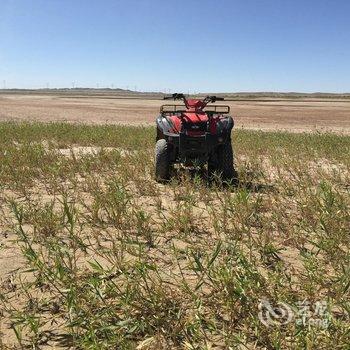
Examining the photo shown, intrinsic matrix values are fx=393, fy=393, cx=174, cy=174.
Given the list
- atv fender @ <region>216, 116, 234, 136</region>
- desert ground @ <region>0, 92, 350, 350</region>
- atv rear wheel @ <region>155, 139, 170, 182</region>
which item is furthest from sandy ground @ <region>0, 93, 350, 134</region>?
desert ground @ <region>0, 92, 350, 350</region>

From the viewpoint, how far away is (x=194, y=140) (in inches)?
237

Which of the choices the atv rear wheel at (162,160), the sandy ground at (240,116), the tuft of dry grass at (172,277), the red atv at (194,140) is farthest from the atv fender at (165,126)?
the sandy ground at (240,116)

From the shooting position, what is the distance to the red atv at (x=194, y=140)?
6057mm

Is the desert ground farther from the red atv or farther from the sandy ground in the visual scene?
the sandy ground

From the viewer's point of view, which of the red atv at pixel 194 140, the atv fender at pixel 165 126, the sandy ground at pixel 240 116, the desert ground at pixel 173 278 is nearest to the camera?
the desert ground at pixel 173 278

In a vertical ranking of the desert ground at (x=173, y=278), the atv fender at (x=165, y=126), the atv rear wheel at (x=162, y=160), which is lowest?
the desert ground at (x=173, y=278)

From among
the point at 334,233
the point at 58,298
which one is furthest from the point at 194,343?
the point at 334,233

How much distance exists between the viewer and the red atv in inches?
238

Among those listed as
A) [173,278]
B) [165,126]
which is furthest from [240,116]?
[173,278]

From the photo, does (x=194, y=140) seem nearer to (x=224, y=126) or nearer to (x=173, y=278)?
(x=224, y=126)

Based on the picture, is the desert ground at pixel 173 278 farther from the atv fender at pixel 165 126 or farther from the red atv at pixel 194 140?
the atv fender at pixel 165 126

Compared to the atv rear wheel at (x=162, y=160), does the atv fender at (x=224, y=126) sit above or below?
above

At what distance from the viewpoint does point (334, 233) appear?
3.65 m

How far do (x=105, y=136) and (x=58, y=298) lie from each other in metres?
9.84
